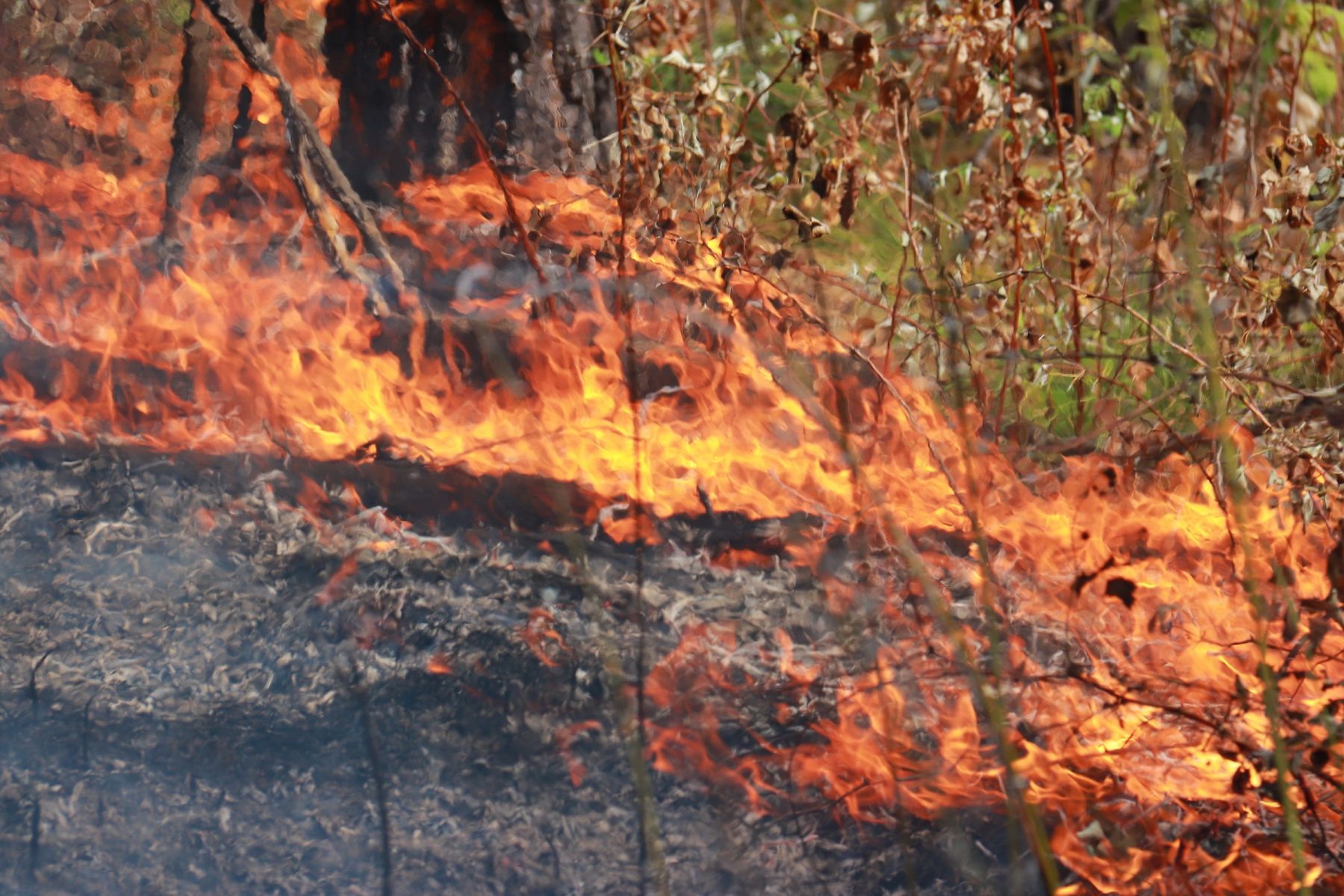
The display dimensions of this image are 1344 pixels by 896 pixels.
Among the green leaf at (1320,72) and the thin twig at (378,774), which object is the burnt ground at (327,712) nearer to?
the thin twig at (378,774)

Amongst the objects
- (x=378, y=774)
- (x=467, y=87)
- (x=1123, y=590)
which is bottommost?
(x=378, y=774)

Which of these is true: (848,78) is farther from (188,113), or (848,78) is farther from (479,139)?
(188,113)

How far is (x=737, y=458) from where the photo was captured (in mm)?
2717

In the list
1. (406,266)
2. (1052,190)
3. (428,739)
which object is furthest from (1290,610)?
(406,266)

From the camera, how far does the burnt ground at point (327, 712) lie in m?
2.09

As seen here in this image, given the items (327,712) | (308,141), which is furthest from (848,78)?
(327,712)

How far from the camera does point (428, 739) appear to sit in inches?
89.8

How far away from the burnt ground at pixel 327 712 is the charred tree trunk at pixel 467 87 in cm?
112

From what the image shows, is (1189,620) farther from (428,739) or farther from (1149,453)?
(428,739)

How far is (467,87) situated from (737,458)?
139cm

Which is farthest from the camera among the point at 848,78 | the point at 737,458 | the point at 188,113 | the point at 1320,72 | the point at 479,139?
the point at 1320,72

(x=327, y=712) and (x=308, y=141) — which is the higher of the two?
(x=308, y=141)

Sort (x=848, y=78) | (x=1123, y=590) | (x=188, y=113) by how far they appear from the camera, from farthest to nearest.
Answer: (x=188, y=113)
(x=848, y=78)
(x=1123, y=590)

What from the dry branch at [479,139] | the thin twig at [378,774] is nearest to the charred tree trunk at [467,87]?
the dry branch at [479,139]
